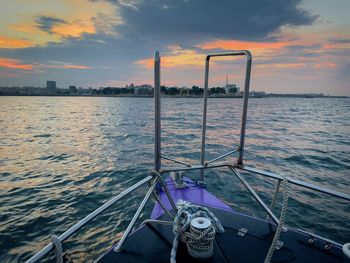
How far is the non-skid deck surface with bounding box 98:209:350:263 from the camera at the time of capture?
97.0 inches

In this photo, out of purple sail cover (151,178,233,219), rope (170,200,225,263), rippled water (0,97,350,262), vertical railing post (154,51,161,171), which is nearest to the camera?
rope (170,200,225,263)

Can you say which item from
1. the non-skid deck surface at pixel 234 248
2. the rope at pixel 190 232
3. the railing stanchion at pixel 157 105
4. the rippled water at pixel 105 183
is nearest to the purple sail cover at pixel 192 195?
the rippled water at pixel 105 183

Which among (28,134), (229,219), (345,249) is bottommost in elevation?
(28,134)

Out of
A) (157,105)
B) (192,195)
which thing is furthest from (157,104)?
(192,195)

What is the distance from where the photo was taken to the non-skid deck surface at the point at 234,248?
2465mm

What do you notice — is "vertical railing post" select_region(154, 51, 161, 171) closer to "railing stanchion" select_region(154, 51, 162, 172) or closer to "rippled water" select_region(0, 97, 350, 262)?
"railing stanchion" select_region(154, 51, 162, 172)

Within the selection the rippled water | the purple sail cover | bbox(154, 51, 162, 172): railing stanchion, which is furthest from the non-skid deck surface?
the rippled water

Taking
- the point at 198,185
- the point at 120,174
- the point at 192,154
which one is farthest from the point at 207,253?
the point at 192,154

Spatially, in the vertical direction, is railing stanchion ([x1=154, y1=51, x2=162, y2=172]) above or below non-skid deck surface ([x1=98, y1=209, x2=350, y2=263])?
above

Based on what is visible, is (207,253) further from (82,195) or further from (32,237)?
(82,195)

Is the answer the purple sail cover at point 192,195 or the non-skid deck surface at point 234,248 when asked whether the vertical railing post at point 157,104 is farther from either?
the purple sail cover at point 192,195

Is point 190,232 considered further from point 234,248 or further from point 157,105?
point 157,105

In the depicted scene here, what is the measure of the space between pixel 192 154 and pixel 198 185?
767 cm

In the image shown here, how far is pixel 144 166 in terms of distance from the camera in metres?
11.5
